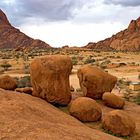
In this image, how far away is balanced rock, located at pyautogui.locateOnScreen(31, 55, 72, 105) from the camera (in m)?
15.1

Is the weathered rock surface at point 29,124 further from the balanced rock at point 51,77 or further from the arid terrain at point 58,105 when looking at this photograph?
the balanced rock at point 51,77

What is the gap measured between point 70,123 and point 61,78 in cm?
378

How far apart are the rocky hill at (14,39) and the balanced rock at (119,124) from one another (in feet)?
407

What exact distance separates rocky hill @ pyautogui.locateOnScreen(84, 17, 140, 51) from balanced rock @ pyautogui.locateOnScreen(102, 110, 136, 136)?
106706 mm

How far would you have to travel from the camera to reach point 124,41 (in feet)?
418

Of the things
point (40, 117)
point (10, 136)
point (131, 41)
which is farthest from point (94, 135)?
point (131, 41)

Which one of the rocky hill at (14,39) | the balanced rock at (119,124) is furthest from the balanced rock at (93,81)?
the rocky hill at (14,39)

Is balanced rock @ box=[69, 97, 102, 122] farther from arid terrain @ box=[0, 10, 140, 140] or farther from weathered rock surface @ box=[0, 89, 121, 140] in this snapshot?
weathered rock surface @ box=[0, 89, 121, 140]

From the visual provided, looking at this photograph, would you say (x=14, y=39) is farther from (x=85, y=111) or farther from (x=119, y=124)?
(x=119, y=124)

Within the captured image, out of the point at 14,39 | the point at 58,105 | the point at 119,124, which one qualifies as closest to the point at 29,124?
the point at 119,124

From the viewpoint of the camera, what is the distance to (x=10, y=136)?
8305 mm

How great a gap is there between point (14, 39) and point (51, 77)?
5032 inches

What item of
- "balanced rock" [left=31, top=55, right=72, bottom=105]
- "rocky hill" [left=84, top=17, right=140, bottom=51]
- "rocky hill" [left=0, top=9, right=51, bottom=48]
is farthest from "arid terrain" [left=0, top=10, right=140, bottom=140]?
"rocky hill" [left=0, top=9, right=51, bottom=48]

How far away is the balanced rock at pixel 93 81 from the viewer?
1761 cm
